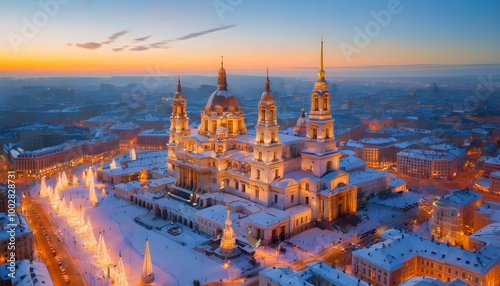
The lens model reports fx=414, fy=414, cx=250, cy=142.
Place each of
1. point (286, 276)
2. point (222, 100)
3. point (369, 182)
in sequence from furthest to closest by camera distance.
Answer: point (222, 100) < point (369, 182) < point (286, 276)

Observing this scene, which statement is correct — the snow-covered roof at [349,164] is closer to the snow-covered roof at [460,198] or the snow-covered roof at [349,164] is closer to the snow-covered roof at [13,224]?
the snow-covered roof at [460,198]

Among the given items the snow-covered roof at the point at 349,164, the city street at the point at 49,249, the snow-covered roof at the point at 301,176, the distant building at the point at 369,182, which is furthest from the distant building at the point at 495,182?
the city street at the point at 49,249

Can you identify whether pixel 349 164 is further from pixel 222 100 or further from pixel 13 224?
pixel 13 224

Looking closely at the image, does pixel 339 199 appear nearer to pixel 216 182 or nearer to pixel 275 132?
pixel 275 132

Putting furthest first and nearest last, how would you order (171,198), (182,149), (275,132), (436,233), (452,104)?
(452,104)
(182,149)
(171,198)
(275,132)
(436,233)

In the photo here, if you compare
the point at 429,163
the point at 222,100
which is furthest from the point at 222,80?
the point at 429,163

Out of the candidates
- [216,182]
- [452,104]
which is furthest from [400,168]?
[452,104]
